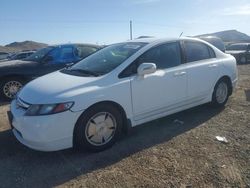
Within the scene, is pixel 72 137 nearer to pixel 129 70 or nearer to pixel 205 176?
pixel 129 70

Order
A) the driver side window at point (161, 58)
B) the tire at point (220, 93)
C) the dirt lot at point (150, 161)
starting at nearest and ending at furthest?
1. the dirt lot at point (150, 161)
2. the driver side window at point (161, 58)
3. the tire at point (220, 93)

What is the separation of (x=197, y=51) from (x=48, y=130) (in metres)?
3.34

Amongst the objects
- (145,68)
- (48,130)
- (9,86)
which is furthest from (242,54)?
(48,130)

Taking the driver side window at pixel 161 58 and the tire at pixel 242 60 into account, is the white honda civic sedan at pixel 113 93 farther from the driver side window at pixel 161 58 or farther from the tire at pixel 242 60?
the tire at pixel 242 60

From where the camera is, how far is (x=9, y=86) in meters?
7.98

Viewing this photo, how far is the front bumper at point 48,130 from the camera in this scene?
3842 millimetres

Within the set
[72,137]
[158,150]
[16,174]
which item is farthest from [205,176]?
[16,174]

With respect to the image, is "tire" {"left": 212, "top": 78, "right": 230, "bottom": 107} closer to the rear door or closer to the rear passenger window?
the rear door

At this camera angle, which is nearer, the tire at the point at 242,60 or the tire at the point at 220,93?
the tire at the point at 220,93

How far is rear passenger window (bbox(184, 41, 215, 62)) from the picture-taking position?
5558 mm

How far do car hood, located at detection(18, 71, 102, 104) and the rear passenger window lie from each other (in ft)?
6.72

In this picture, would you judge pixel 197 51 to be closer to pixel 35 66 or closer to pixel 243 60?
pixel 35 66

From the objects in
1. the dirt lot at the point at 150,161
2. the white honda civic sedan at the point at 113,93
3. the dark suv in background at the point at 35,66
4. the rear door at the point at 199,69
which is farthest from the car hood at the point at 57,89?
the dark suv in background at the point at 35,66

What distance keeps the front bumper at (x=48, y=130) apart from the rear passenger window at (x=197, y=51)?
261 cm
